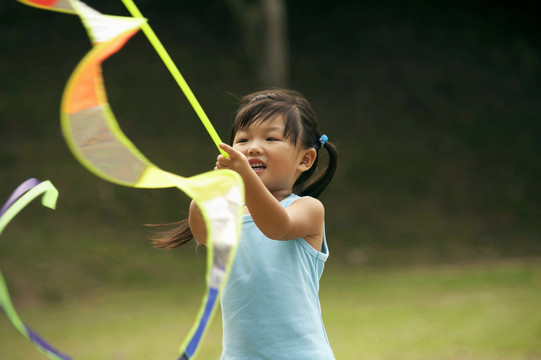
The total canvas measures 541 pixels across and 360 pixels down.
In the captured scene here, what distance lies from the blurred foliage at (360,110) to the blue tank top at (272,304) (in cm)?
645

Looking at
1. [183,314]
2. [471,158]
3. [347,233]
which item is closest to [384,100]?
[471,158]

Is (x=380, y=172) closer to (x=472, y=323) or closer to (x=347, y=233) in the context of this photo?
(x=347, y=233)

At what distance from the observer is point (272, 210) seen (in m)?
1.74

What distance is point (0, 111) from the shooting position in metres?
9.82

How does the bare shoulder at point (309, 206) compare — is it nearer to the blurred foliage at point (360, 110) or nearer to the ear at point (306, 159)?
the ear at point (306, 159)

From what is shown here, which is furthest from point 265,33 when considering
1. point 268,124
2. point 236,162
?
point 236,162

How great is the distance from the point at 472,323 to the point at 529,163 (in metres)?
5.68

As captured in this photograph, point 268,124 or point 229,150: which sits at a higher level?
point 268,124

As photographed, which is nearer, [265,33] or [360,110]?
[265,33]

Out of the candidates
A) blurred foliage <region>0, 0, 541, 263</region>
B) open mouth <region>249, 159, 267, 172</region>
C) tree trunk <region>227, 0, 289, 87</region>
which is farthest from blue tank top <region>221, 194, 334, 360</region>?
tree trunk <region>227, 0, 289, 87</region>

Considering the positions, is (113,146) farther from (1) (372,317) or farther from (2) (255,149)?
(1) (372,317)

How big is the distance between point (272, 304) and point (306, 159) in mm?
486

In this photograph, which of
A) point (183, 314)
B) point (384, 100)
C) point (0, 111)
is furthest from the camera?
point (384, 100)

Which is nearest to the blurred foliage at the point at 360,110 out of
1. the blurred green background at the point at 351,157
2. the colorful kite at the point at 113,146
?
the blurred green background at the point at 351,157
